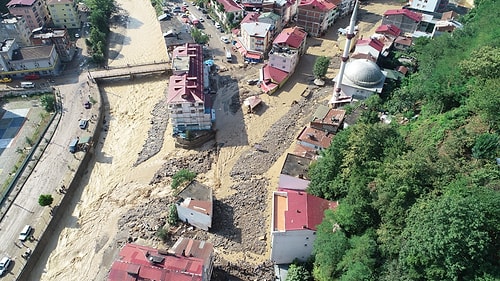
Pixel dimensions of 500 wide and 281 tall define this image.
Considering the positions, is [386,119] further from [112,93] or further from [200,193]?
[112,93]

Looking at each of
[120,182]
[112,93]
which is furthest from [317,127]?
[112,93]

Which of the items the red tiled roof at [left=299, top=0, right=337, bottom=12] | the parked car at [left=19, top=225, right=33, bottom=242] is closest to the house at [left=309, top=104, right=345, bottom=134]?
the red tiled roof at [left=299, top=0, right=337, bottom=12]

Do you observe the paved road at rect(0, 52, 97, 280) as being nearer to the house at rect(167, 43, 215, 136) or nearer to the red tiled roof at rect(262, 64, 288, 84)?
the house at rect(167, 43, 215, 136)

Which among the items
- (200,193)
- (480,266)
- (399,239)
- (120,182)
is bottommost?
(120,182)

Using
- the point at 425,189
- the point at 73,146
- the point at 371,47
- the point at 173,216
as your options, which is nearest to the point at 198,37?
the point at 73,146

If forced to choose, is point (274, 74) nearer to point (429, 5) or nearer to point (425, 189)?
point (425, 189)
